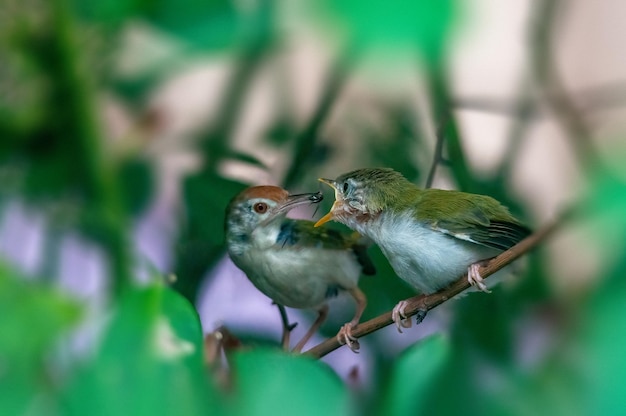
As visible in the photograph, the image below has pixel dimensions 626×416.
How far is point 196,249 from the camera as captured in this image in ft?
2.26

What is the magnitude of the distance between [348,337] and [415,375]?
0.09 meters

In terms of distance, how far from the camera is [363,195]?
56 cm

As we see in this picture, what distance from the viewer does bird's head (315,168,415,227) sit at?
556mm

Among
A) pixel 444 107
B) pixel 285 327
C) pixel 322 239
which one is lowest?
pixel 285 327

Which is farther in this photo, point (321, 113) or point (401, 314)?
point (321, 113)

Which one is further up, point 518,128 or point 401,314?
point 518,128

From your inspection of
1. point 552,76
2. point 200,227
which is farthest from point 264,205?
point 552,76

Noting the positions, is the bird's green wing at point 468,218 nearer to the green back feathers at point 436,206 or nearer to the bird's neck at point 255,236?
the green back feathers at point 436,206

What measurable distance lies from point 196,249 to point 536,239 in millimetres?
338

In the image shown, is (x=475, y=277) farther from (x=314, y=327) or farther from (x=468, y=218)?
(x=314, y=327)

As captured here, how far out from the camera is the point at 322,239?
615 millimetres

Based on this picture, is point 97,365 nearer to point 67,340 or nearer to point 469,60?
point 67,340

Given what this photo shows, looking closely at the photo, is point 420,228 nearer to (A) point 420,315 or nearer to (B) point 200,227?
(A) point 420,315

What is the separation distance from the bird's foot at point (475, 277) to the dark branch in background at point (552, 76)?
19 cm
